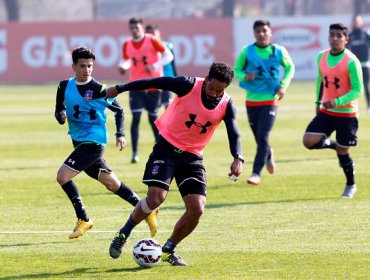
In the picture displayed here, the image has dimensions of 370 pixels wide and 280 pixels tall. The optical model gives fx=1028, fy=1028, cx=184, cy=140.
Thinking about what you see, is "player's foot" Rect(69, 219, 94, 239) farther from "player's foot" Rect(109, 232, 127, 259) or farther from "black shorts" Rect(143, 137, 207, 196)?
"black shorts" Rect(143, 137, 207, 196)

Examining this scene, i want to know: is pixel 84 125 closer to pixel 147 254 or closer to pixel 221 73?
pixel 147 254

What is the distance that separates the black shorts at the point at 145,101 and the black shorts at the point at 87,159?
267 inches

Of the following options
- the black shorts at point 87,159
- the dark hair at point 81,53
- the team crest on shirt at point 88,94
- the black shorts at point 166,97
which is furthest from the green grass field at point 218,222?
the dark hair at point 81,53

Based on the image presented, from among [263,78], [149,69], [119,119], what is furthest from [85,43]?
[119,119]

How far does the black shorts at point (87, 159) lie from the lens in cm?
1091

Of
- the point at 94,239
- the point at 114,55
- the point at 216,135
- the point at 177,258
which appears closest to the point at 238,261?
the point at 177,258

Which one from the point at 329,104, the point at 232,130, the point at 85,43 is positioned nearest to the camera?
the point at 232,130

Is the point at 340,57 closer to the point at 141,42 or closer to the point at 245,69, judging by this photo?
the point at 245,69

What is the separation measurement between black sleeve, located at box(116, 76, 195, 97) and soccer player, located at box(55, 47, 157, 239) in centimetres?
165

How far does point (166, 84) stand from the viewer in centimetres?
919

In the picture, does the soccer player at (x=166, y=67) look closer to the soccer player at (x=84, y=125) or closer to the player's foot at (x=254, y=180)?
the player's foot at (x=254, y=180)

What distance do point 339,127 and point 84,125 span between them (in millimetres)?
4052

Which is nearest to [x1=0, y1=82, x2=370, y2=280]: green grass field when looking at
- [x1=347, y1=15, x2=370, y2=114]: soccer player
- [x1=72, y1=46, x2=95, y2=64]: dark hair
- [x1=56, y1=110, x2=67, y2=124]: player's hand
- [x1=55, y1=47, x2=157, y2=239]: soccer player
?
[x1=55, y1=47, x2=157, y2=239]: soccer player

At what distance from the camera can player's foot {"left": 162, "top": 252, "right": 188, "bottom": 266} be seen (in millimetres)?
9344
